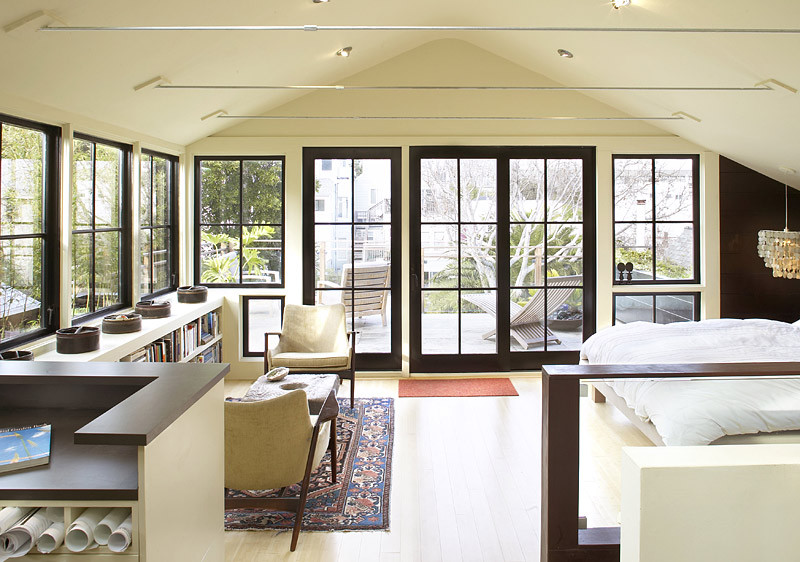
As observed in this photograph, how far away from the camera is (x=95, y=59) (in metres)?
3.84

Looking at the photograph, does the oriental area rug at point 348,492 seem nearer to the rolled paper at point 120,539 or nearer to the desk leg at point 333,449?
the desk leg at point 333,449

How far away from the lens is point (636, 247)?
694cm

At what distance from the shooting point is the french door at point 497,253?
6855 millimetres

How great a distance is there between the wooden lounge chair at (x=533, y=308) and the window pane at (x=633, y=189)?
2.65 feet

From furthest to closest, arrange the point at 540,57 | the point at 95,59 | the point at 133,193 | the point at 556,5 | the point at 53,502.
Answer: the point at 540,57 < the point at 133,193 < the point at 556,5 < the point at 95,59 < the point at 53,502

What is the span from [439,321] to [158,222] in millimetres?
2871

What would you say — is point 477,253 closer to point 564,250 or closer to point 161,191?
point 564,250

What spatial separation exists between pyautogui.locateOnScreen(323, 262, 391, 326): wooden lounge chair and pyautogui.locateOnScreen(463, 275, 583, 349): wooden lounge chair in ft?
2.81

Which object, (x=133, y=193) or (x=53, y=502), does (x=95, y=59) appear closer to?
(x=133, y=193)

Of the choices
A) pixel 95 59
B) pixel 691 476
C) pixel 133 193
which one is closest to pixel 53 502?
pixel 691 476

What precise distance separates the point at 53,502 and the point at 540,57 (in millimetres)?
5631

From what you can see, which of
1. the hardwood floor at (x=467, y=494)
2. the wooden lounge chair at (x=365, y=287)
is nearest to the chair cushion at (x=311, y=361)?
the hardwood floor at (x=467, y=494)

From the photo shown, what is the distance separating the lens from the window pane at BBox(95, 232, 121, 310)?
506cm

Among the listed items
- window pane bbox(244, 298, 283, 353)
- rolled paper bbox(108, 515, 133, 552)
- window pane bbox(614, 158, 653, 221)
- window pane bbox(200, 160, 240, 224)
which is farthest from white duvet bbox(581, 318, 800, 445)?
window pane bbox(200, 160, 240, 224)
